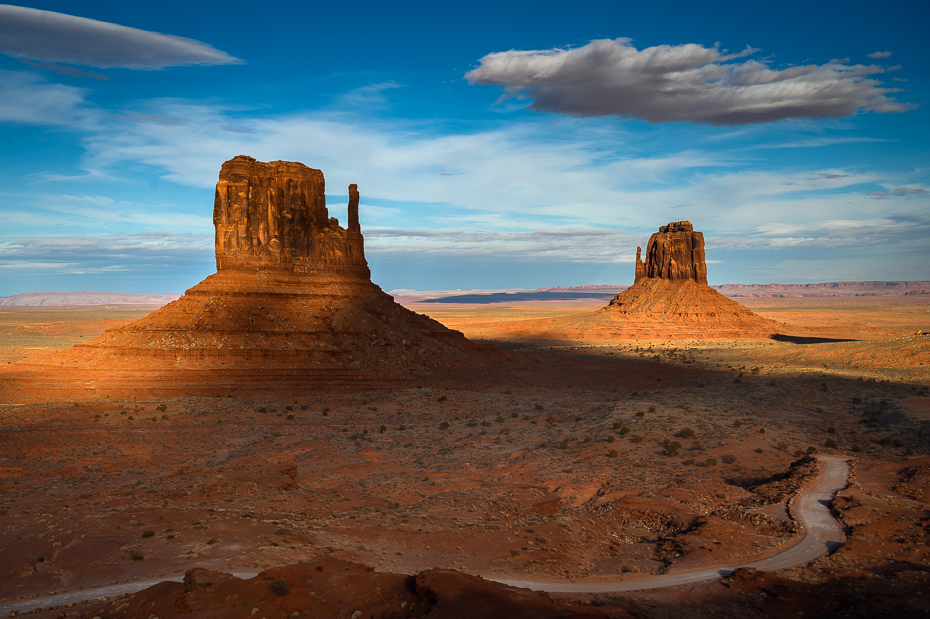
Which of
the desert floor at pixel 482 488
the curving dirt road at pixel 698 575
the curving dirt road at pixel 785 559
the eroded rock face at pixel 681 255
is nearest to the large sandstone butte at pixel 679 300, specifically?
the eroded rock face at pixel 681 255

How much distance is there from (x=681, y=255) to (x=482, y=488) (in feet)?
288

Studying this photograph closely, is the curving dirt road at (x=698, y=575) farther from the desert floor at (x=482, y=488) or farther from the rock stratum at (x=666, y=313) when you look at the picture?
the rock stratum at (x=666, y=313)

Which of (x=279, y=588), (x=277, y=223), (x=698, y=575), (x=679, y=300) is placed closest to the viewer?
(x=279, y=588)

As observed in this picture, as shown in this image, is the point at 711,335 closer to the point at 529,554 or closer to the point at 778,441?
the point at 778,441

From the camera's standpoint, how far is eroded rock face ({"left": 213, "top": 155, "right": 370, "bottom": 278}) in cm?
4131

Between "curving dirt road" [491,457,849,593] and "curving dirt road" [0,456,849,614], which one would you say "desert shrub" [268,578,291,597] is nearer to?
"curving dirt road" [0,456,849,614]

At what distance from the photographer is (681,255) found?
9625 centimetres

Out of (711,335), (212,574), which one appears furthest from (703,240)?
(212,574)

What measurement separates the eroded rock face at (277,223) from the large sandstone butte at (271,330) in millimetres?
76

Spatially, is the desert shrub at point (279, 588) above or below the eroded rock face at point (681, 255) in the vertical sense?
below

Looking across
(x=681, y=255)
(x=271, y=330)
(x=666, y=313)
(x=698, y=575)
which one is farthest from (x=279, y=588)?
(x=681, y=255)

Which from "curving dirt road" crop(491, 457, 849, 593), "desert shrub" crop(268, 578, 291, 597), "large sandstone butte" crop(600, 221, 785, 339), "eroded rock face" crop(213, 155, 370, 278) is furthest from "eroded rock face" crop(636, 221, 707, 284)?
"desert shrub" crop(268, 578, 291, 597)

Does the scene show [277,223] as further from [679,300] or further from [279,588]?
[679,300]

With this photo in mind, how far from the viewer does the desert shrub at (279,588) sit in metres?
9.28
